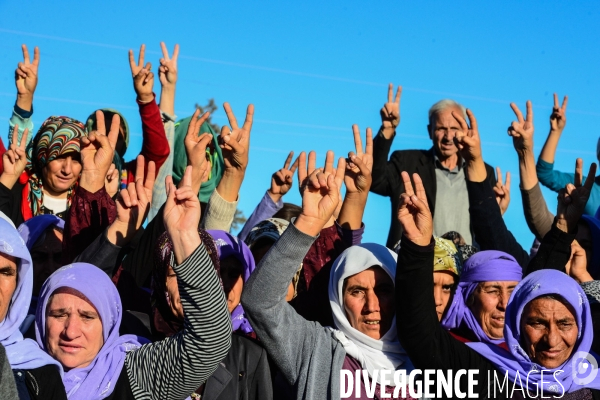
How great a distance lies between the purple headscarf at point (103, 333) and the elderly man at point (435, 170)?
2748 mm

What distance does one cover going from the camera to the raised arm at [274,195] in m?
6.15

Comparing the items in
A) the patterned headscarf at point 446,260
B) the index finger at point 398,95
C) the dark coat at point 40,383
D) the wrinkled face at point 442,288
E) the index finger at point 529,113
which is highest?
the index finger at point 398,95

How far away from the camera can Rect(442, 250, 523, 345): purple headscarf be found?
4625 millimetres

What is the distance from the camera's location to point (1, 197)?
5.32 m

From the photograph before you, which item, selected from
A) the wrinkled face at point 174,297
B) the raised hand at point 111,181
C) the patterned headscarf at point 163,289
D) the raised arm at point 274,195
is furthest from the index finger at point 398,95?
the wrinkled face at point 174,297

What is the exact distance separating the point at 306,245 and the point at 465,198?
9.42 ft

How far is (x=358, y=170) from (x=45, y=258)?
1841mm

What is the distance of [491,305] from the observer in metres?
4.68

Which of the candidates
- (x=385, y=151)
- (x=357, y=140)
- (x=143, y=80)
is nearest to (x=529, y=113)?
(x=385, y=151)

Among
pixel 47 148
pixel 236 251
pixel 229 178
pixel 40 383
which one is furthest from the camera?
pixel 47 148

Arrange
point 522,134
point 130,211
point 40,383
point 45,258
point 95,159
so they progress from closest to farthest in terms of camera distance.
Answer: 1. point 40,383
2. point 130,211
3. point 45,258
4. point 95,159
5. point 522,134

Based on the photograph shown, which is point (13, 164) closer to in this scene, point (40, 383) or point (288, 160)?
point (288, 160)

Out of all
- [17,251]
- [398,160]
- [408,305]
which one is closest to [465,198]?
[398,160]

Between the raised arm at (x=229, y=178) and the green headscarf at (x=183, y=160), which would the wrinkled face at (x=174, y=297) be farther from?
the green headscarf at (x=183, y=160)
